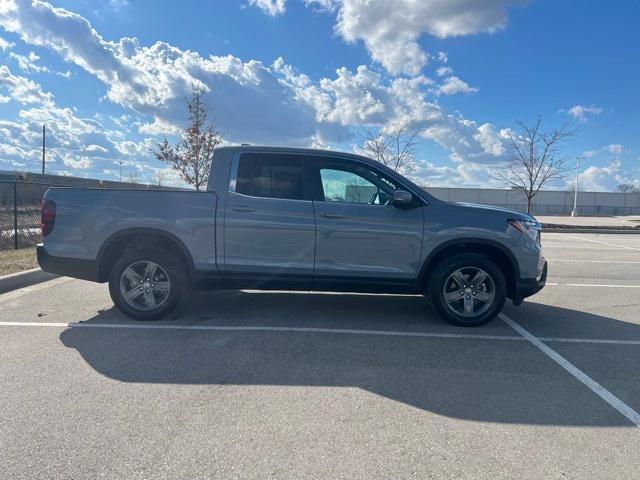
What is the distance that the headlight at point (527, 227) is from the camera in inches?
196

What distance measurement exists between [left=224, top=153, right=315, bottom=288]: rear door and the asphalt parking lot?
62 cm

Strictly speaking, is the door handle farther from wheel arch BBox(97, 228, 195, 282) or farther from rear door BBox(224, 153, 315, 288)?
wheel arch BBox(97, 228, 195, 282)

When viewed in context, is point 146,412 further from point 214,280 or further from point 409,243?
point 409,243

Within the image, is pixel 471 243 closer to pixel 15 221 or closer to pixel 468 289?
pixel 468 289

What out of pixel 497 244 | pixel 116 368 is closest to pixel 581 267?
pixel 497 244

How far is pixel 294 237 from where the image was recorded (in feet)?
16.1

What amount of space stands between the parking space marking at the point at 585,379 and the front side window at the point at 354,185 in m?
2.21

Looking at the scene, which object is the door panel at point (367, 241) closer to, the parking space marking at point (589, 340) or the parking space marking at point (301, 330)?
the parking space marking at point (301, 330)

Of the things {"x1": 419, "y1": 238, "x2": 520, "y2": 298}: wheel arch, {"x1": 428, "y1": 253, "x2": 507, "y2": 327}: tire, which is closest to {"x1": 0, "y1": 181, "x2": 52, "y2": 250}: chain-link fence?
{"x1": 419, "y1": 238, "x2": 520, "y2": 298}: wheel arch

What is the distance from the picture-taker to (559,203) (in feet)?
218

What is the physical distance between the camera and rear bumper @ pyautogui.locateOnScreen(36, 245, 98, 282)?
5.05 meters

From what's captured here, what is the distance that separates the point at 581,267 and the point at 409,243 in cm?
717

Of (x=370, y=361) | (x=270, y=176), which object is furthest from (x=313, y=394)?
(x=270, y=176)

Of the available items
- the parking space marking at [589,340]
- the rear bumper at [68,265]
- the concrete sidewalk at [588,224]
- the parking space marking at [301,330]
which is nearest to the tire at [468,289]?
the parking space marking at [301,330]
